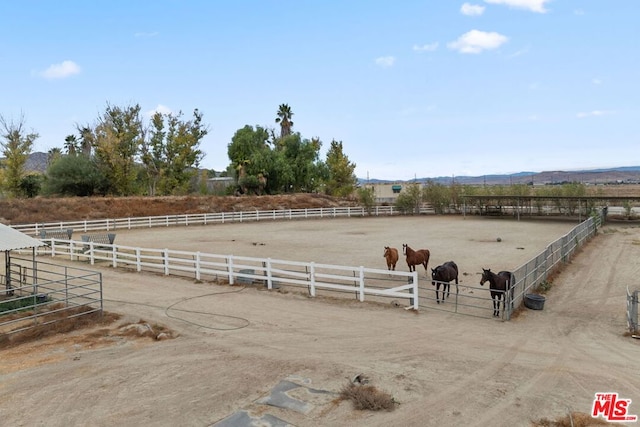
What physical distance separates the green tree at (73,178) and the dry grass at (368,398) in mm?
48778

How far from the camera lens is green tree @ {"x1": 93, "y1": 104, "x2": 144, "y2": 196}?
4850 cm

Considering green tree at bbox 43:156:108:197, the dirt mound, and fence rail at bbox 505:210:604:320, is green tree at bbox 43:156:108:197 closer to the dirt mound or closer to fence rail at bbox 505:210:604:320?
the dirt mound

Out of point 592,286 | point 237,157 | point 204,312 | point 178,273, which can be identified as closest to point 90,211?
point 237,157

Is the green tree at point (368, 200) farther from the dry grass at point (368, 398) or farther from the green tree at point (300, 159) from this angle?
the dry grass at point (368, 398)

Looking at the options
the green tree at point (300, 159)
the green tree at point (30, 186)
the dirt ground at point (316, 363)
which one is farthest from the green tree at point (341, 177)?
the dirt ground at point (316, 363)

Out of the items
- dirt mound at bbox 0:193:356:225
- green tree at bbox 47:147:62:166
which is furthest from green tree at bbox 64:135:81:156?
dirt mound at bbox 0:193:356:225

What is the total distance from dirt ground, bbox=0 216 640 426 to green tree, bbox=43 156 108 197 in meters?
39.4

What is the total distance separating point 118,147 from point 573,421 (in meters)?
52.3

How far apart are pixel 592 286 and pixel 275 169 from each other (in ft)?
154

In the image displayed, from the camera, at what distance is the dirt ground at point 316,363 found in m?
5.63

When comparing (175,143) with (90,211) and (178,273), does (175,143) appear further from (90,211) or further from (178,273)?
(178,273)

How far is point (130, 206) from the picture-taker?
42.9 m

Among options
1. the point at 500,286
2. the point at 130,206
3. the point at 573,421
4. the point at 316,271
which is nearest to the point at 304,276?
the point at 316,271

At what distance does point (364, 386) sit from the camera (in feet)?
20.4
